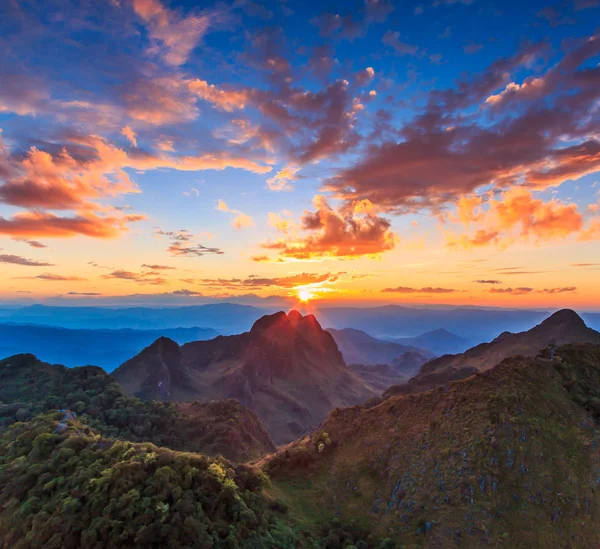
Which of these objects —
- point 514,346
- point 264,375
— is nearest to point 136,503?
point 514,346

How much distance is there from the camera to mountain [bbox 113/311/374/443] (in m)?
123

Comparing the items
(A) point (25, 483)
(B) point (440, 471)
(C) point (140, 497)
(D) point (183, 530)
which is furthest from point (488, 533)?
(A) point (25, 483)

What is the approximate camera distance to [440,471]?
33.1 meters

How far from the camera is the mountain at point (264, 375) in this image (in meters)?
123

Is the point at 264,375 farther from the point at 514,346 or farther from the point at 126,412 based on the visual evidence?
the point at 514,346

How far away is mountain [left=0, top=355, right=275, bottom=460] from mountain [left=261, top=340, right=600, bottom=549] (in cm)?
2857

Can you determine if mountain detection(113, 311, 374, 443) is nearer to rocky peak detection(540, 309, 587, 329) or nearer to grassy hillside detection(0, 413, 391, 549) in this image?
rocky peak detection(540, 309, 587, 329)

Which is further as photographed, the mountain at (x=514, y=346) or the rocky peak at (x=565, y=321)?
the rocky peak at (x=565, y=321)

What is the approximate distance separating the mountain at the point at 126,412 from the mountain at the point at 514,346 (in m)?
46.6

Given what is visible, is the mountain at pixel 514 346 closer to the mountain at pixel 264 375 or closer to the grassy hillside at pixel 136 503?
the mountain at pixel 264 375

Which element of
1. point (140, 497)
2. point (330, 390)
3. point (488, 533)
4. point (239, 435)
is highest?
point (140, 497)

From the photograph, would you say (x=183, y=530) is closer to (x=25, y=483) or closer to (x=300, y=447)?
(x=25, y=483)

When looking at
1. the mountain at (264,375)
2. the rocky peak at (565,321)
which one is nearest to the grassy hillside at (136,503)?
the mountain at (264,375)

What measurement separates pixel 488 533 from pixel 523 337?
104 metres
